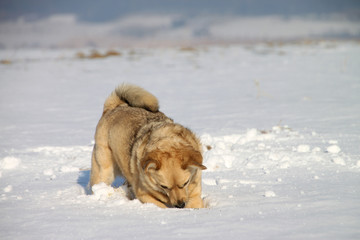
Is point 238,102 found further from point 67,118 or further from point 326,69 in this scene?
point 326,69

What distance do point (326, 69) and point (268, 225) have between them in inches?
643

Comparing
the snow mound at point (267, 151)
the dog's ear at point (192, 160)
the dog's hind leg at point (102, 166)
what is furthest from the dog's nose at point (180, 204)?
the dog's hind leg at point (102, 166)

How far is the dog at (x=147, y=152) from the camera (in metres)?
4.12

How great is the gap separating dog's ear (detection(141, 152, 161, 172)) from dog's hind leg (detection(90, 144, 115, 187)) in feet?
4.34

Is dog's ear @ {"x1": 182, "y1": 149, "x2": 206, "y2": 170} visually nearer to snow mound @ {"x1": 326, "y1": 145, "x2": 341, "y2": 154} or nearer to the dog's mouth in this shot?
the dog's mouth

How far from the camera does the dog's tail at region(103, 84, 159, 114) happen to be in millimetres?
5590

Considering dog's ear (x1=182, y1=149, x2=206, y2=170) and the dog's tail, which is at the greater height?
the dog's tail

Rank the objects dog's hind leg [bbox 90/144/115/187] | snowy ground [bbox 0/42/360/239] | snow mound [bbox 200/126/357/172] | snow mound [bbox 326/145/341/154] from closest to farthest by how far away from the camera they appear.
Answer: snowy ground [bbox 0/42/360/239] < dog's hind leg [bbox 90/144/115/187] < snow mound [bbox 200/126/357/172] < snow mound [bbox 326/145/341/154]

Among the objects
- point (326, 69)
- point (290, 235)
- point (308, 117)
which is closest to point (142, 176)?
point (290, 235)

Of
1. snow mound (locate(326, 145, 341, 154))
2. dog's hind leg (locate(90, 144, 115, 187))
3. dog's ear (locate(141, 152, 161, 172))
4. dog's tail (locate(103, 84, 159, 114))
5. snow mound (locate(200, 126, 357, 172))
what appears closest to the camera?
dog's ear (locate(141, 152, 161, 172))

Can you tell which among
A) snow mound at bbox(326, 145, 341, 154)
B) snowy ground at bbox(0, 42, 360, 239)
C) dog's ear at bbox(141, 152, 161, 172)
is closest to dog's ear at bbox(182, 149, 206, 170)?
dog's ear at bbox(141, 152, 161, 172)

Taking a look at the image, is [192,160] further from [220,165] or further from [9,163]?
[9,163]

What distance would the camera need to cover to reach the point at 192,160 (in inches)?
163

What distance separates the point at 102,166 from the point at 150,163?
1.54 meters
